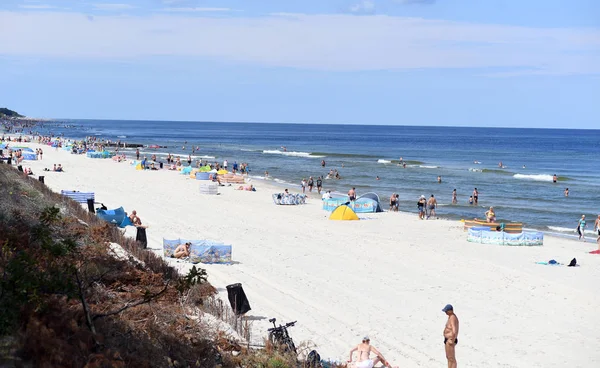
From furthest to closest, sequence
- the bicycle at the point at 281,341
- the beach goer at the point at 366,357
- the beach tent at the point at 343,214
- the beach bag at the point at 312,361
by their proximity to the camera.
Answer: the beach tent at the point at 343,214 → the beach goer at the point at 366,357 → the bicycle at the point at 281,341 → the beach bag at the point at 312,361

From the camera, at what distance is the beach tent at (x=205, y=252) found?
16516 mm

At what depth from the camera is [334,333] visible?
11766 mm

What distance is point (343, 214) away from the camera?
26938mm

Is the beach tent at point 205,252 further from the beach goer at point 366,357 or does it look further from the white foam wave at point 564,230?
the white foam wave at point 564,230

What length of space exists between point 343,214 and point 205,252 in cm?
1108

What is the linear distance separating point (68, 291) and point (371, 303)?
334 inches

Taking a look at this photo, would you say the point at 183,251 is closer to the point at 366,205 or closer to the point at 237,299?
the point at 237,299

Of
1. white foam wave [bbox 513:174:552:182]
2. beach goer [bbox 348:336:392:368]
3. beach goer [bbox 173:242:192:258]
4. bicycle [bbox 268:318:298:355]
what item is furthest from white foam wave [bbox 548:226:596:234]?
white foam wave [bbox 513:174:552:182]

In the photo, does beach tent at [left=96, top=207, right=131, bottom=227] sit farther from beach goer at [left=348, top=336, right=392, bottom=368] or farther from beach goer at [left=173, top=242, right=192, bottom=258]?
beach goer at [left=348, top=336, right=392, bottom=368]

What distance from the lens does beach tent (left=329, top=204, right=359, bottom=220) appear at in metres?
26.8

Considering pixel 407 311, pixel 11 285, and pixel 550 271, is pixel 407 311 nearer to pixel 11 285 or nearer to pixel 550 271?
pixel 550 271

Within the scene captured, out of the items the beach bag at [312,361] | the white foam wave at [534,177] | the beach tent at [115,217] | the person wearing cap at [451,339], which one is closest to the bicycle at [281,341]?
the beach bag at [312,361]

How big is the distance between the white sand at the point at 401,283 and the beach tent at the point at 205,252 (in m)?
0.42

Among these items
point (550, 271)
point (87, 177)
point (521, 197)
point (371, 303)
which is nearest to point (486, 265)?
point (550, 271)
